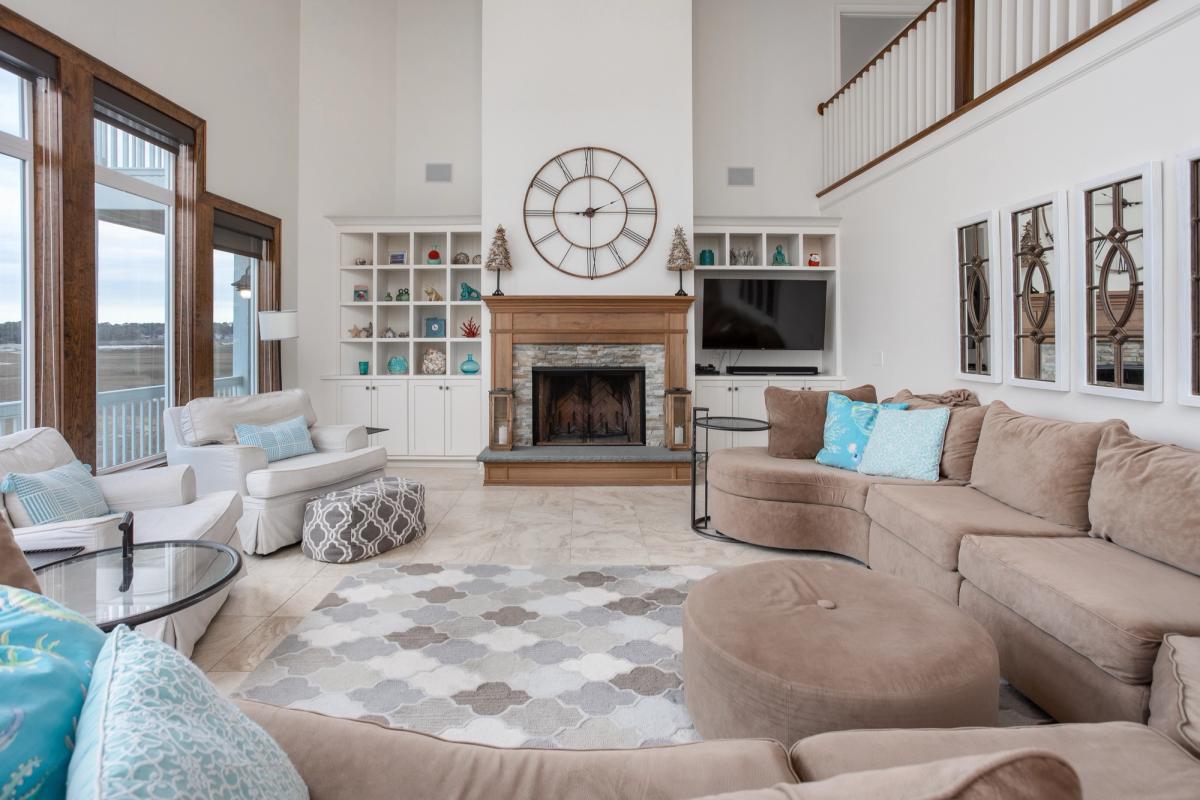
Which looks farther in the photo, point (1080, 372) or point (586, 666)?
point (1080, 372)

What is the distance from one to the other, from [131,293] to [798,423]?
437 cm

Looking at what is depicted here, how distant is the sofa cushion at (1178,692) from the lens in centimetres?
135

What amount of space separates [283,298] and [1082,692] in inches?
244

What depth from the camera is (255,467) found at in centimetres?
371

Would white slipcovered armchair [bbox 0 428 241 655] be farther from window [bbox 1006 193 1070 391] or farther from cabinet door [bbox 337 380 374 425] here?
window [bbox 1006 193 1070 391]

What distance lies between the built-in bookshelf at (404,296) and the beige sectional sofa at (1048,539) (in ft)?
12.9

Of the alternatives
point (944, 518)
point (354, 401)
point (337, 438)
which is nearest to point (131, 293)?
point (337, 438)

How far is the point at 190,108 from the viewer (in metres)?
4.48

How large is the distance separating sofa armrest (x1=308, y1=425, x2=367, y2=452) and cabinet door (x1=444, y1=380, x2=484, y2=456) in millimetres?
1626

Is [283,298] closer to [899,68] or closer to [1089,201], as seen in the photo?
[899,68]

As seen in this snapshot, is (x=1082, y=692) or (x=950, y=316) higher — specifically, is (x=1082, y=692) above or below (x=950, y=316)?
below

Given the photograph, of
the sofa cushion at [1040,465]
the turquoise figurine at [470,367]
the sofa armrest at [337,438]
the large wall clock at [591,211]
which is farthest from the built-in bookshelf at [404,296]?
the sofa cushion at [1040,465]

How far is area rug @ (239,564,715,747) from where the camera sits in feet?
6.54

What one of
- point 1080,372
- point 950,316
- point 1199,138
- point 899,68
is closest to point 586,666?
point 1080,372
